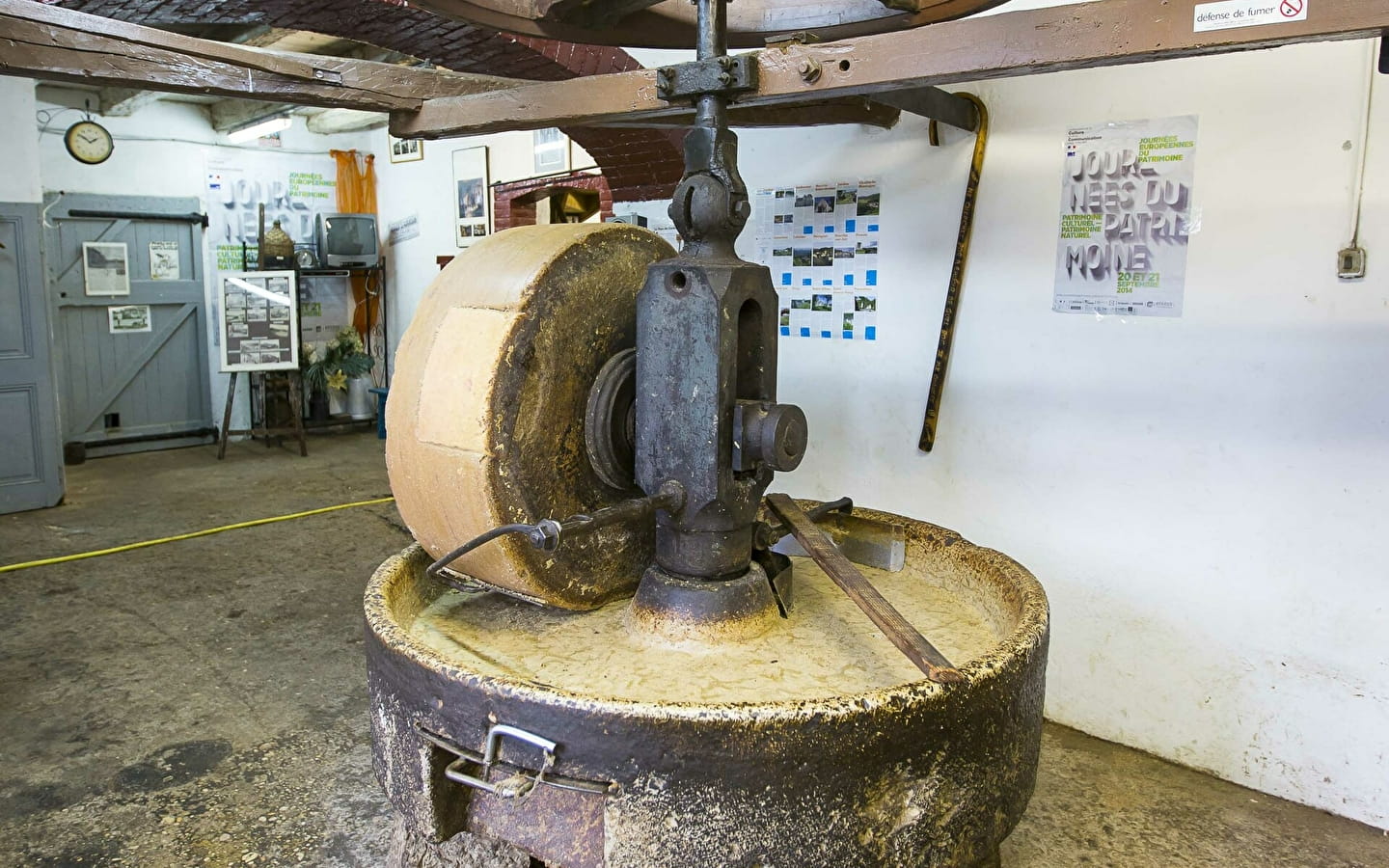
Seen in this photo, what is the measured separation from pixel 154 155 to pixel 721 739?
8.37m

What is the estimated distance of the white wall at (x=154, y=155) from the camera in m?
7.29

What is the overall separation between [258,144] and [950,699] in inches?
338

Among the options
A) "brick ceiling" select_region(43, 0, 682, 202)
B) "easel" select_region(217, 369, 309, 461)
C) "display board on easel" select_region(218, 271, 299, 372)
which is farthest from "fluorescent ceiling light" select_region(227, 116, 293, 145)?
"brick ceiling" select_region(43, 0, 682, 202)

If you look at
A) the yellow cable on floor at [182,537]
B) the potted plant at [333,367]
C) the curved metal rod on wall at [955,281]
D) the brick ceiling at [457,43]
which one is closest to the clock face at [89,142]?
the potted plant at [333,367]

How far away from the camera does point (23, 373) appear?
549cm

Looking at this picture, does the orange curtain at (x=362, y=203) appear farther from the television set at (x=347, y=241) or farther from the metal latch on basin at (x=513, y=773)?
the metal latch on basin at (x=513, y=773)

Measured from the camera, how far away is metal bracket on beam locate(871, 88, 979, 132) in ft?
8.43

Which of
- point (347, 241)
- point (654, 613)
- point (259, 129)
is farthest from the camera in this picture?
point (347, 241)

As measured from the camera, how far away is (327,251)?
27.2 feet

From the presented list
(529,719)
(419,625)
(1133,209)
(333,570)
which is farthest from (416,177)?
(529,719)

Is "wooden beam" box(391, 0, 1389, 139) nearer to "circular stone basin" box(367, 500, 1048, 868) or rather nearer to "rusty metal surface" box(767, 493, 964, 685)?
"rusty metal surface" box(767, 493, 964, 685)

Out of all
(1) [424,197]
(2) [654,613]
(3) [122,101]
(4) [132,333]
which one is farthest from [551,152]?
(2) [654,613]

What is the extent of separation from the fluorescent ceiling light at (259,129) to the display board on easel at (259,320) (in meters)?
1.17

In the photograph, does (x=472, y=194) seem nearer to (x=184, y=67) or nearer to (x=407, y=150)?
(x=407, y=150)
